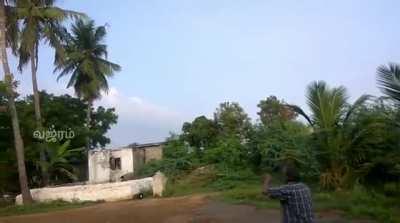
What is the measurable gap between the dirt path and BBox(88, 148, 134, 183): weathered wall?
483 inches

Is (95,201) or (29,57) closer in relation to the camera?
(95,201)

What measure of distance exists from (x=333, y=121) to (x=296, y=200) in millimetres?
10169

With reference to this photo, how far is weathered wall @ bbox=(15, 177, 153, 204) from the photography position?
23.0 m

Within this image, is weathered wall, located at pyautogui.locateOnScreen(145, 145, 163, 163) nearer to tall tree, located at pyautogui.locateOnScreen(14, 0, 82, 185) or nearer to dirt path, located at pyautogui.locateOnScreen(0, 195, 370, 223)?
tall tree, located at pyautogui.locateOnScreen(14, 0, 82, 185)

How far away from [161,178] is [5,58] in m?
8.76

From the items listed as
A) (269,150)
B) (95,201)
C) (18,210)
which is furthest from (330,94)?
(18,210)

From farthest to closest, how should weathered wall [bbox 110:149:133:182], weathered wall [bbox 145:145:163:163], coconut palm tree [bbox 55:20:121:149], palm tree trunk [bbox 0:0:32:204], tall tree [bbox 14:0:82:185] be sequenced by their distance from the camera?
coconut palm tree [bbox 55:20:121:149] < weathered wall [bbox 145:145:163:163] < weathered wall [bbox 110:149:133:182] < tall tree [bbox 14:0:82:185] < palm tree trunk [bbox 0:0:32:204]

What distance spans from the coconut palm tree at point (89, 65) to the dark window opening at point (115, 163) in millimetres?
6109

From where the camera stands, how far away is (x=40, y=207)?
22406 mm

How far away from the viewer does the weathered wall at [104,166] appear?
3111cm

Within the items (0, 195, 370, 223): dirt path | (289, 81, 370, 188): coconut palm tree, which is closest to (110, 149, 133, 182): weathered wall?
(0, 195, 370, 223): dirt path

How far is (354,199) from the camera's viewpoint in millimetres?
13414

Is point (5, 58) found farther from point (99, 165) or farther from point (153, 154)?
point (153, 154)

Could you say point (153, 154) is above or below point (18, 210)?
above
